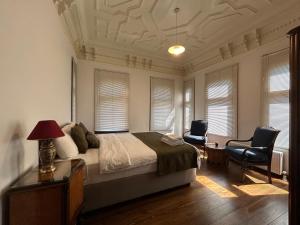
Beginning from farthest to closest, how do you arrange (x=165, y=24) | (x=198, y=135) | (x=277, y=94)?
1. (x=198, y=135)
2. (x=165, y=24)
3. (x=277, y=94)

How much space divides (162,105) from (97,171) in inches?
152

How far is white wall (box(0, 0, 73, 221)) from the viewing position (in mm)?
1033

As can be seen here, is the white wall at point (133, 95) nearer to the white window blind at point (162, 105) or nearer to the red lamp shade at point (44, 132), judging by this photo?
the white window blind at point (162, 105)

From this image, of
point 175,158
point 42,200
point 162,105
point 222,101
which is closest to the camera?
point 42,200

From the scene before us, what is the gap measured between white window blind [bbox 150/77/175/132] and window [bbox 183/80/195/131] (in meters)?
0.51

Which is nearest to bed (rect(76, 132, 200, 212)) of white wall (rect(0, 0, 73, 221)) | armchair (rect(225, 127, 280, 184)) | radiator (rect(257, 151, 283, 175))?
white wall (rect(0, 0, 73, 221))

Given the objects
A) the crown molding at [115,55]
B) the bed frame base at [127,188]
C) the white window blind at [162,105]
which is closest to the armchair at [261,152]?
the bed frame base at [127,188]

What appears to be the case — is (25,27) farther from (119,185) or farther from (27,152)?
(119,185)

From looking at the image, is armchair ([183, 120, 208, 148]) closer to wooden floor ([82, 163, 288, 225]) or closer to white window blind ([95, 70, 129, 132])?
wooden floor ([82, 163, 288, 225])

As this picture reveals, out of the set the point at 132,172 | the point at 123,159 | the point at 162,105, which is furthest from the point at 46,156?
the point at 162,105

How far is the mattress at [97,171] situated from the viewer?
5.89ft

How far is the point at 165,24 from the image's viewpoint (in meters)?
3.31

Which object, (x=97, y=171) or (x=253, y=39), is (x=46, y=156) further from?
(x=253, y=39)

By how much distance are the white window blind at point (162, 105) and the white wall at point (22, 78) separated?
11.8 ft
